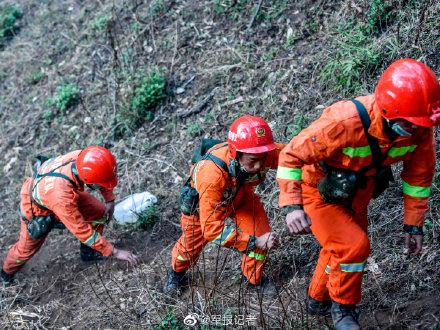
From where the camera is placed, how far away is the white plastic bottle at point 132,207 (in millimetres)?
6723

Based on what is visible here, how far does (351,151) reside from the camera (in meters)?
3.61

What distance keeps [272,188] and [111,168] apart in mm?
1754

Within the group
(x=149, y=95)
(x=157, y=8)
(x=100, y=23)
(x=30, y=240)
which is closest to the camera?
(x=30, y=240)

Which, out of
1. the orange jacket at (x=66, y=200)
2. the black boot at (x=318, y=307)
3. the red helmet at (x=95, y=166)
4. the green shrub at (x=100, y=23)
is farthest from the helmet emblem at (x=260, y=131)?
the green shrub at (x=100, y=23)

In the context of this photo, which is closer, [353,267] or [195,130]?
[353,267]

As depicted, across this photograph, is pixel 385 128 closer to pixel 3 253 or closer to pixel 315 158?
pixel 315 158

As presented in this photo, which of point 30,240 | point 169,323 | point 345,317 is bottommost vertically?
point 30,240

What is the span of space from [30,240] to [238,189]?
2722 millimetres

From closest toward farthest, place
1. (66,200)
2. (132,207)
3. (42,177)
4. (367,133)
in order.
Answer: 1. (367,133)
2. (66,200)
3. (42,177)
4. (132,207)

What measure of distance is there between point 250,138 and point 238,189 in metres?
0.53

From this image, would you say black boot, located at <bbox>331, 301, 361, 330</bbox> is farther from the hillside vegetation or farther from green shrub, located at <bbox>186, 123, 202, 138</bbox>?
green shrub, located at <bbox>186, 123, 202, 138</bbox>

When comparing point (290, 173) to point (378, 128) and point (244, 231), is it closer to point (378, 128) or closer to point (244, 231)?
point (378, 128)

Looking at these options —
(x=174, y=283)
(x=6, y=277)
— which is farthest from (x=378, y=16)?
(x=6, y=277)

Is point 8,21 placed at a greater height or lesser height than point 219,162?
lesser
